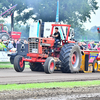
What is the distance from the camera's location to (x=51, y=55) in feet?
43.5

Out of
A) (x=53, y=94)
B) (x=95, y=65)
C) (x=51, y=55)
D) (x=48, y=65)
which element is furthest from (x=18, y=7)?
(x=53, y=94)

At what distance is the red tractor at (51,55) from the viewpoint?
12.6 m

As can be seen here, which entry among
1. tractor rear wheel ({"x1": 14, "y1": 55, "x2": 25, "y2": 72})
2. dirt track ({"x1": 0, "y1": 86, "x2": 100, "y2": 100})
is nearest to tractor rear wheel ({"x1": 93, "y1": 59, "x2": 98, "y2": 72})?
tractor rear wheel ({"x1": 14, "y1": 55, "x2": 25, "y2": 72})

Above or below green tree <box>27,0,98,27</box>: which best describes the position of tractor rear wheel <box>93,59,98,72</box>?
below

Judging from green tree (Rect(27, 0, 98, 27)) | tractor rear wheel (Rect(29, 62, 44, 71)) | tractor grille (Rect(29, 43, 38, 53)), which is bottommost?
tractor rear wheel (Rect(29, 62, 44, 71))

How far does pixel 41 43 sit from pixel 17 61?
4.10 ft

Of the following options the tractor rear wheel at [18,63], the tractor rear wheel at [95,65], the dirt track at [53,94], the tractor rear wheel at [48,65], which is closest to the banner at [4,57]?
the tractor rear wheel at [18,63]

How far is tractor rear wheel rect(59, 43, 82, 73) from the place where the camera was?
1265 centimetres

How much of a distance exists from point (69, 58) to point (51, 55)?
994 mm

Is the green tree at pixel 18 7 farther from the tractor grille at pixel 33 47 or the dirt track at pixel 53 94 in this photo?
the dirt track at pixel 53 94

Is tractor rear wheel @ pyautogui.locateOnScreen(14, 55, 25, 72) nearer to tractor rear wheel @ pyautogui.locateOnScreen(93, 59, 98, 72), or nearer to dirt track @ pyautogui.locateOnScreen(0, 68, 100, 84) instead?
dirt track @ pyautogui.locateOnScreen(0, 68, 100, 84)

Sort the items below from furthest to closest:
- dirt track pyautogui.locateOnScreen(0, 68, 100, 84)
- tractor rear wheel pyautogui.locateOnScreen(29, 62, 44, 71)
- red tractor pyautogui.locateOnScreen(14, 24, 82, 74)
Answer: tractor rear wheel pyautogui.locateOnScreen(29, 62, 44, 71) → red tractor pyautogui.locateOnScreen(14, 24, 82, 74) → dirt track pyautogui.locateOnScreen(0, 68, 100, 84)

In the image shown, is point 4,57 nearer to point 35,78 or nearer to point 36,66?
point 36,66

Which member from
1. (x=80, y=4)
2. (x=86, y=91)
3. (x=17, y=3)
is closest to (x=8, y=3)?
(x=17, y=3)
